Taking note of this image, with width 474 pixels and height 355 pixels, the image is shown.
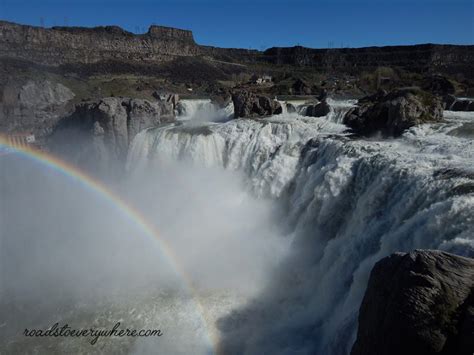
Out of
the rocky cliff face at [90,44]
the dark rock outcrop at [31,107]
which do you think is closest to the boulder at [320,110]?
the dark rock outcrop at [31,107]

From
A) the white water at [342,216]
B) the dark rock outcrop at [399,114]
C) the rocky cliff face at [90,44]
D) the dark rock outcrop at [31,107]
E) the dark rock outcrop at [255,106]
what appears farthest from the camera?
the rocky cliff face at [90,44]

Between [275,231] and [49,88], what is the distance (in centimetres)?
3343

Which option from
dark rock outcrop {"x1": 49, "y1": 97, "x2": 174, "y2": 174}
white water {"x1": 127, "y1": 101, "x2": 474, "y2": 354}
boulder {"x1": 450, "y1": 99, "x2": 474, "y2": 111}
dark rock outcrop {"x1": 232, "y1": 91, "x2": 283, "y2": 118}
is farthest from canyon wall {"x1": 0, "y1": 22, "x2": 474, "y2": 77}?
white water {"x1": 127, "y1": 101, "x2": 474, "y2": 354}

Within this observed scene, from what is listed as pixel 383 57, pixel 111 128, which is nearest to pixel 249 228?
pixel 111 128

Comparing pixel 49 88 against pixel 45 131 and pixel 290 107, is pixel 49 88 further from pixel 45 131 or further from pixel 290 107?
pixel 290 107

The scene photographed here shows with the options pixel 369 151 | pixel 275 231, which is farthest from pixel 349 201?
pixel 275 231

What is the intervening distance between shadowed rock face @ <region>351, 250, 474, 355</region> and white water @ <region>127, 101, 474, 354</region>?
1794mm

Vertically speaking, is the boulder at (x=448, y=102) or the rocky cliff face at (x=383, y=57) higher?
the rocky cliff face at (x=383, y=57)

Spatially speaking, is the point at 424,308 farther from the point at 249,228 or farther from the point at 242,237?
the point at 249,228

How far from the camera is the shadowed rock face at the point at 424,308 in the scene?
4.30 meters

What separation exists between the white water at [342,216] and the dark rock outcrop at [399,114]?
2.50 ft

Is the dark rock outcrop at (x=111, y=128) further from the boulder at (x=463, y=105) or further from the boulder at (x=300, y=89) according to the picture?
the boulder at (x=463, y=105)

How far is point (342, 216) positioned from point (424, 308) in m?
7.82

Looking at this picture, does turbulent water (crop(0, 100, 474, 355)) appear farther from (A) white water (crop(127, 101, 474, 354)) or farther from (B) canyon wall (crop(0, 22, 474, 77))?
(B) canyon wall (crop(0, 22, 474, 77))
